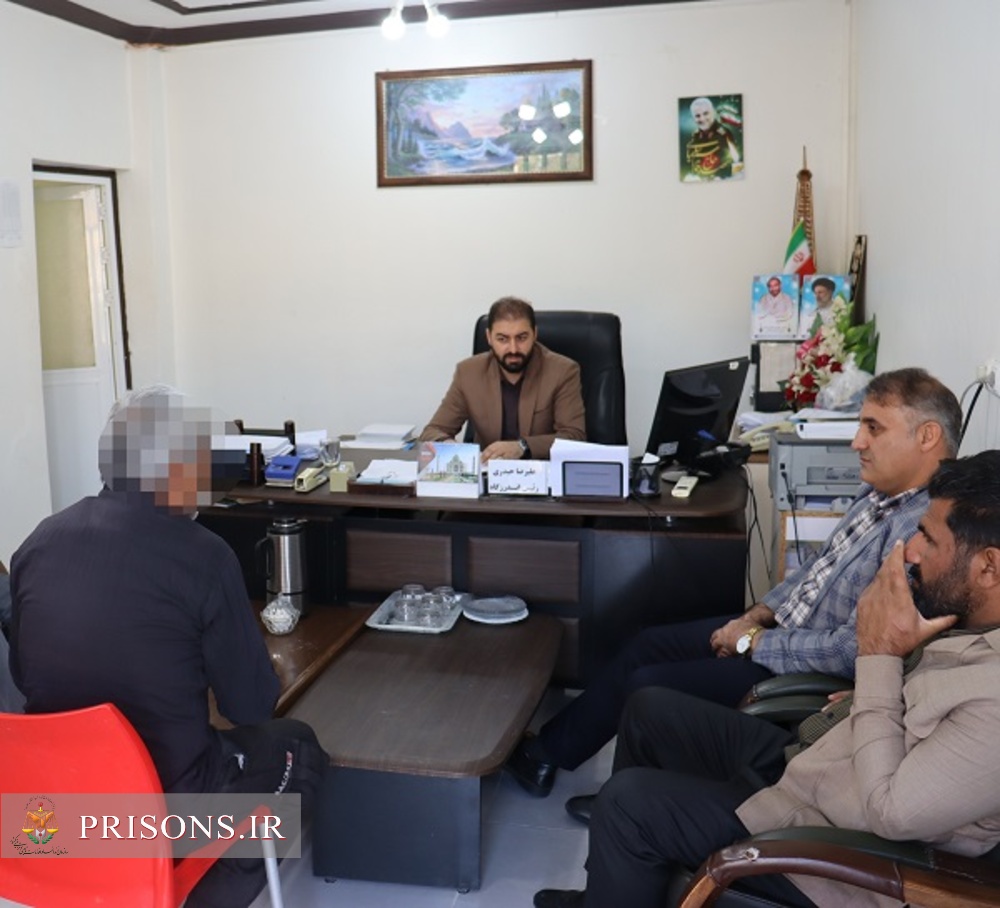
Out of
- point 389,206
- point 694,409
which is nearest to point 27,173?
point 389,206

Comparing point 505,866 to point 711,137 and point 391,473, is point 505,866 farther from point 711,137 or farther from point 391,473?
point 711,137

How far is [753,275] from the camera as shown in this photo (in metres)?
4.73

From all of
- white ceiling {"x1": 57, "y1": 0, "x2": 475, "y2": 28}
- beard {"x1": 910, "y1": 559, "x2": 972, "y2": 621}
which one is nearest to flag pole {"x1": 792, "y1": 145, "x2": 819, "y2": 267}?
white ceiling {"x1": 57, "y1": 0, "x2": 475, "y2": 28}

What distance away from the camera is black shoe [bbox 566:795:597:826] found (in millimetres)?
2672

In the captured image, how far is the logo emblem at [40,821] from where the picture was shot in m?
1.61

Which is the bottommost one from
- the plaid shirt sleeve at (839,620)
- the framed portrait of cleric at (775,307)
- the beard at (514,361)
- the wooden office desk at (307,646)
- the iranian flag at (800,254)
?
the wooden office desk at (307,646)

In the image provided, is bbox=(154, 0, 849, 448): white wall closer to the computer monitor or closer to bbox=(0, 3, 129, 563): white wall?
bbox=(0, 3, 129, 563): white wall

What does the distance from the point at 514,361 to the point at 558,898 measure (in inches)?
79.3

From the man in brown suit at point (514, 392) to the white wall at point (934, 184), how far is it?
1.20 m

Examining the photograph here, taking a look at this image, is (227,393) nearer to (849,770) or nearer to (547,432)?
(547,432)

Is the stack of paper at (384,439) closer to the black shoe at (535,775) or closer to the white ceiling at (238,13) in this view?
the black shoe at (535,775)

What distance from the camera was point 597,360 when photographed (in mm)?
3975

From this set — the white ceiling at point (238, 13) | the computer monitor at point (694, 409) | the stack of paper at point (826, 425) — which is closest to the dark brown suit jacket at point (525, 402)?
the computer monitor at point (694, 409)

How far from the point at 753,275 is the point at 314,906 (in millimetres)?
3421
